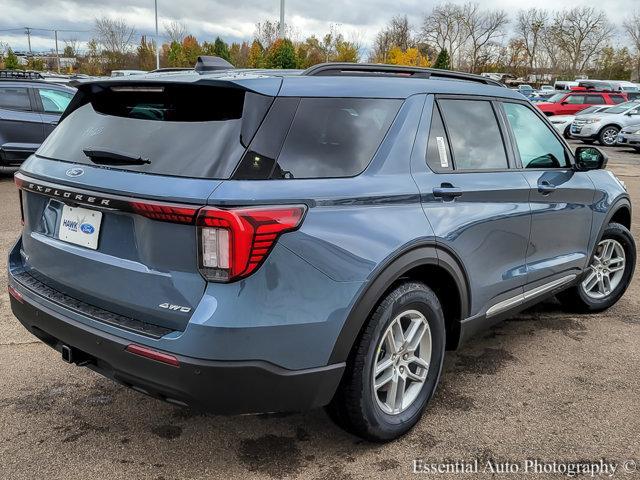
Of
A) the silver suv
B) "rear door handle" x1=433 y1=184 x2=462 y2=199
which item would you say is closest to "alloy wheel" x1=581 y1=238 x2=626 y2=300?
"rear door handle" x1=433 y1=184 x2=462 y2=199

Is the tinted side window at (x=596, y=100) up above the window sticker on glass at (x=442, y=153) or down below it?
below

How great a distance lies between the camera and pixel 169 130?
98.4 inches

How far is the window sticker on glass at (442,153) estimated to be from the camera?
3.08 m

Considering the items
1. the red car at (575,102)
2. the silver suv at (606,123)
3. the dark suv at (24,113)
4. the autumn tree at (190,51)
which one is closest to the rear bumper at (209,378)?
the dark suv at (24,113)

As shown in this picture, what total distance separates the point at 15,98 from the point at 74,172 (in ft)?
30.6

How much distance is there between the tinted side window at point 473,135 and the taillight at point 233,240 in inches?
53.6

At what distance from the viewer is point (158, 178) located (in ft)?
7.70

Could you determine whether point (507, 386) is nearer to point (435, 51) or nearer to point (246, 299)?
point (246, 299)

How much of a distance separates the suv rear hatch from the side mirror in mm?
2649

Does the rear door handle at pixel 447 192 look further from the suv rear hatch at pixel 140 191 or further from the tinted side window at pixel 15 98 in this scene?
the tinted side window at pixel 15 98

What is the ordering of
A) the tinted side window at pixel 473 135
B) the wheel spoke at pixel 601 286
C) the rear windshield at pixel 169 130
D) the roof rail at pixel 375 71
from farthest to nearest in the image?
1. the wheel spoke at pixel 601 286
2. the tinted side window at pixel 473 135
3. the roof rail at pixel 375 71
4. the rear windshield at pixel 169 130

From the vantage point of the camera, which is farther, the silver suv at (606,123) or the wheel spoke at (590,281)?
the silver suv at (606,123)

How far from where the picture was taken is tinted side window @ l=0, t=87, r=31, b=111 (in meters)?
10.6

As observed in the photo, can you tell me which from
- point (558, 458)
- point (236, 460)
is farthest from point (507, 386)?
point (236, 460)
